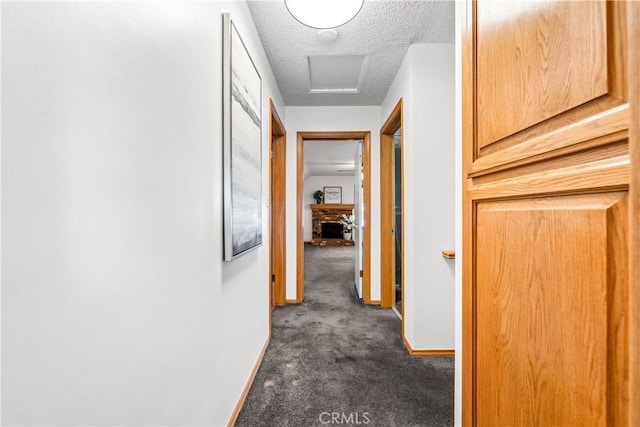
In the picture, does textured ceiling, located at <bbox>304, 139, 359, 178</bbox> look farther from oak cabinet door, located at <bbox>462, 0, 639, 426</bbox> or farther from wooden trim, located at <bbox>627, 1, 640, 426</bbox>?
wooden trim, located at <bbox>627, 1, 640, 426</bbox>

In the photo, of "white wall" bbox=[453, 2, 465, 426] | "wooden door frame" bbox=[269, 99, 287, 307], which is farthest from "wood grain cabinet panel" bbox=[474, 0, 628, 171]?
"wooden door frame" bbox=[269, 99, 287, 307]

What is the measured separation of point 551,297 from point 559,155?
10.8 inches

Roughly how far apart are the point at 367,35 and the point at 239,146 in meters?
1.36

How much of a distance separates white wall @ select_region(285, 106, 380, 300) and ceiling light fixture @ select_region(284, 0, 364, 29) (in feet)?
5.77

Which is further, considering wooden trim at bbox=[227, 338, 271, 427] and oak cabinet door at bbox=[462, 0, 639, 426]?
wooden trim at bbox=[227, 338, 271, 427]

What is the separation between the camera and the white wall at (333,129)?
11.4ft

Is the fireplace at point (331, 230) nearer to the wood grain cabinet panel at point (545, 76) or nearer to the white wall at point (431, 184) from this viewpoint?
the white wall at point (431, 184)

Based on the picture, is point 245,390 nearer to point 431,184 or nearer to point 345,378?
point 345,378

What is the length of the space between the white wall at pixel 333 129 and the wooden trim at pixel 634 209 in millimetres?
3052

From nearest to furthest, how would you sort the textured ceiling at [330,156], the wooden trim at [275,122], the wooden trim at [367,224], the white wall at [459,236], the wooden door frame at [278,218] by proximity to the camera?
the white wall at [459,236] < the wooden trim at [275,122] < the wooden door frame at [278,218] < the wooden trim at [367,224] < the textured ceiling at [330,156]

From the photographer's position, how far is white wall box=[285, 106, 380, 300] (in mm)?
3480

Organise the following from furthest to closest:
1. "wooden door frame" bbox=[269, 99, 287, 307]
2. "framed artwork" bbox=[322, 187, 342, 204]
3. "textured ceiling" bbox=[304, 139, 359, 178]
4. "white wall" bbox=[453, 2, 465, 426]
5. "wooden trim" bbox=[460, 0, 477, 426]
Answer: "framed artwork" bbox=[322, 187, 342, 204], "textured ceiling" bbox=[304, 139, 359, 178], "wooden door frame" bbox=[269, 99, 287, 307], "white wall" bbox=[453, 2, 465, 426], "wooden trim" bbox=[460, 0, 477, 426]

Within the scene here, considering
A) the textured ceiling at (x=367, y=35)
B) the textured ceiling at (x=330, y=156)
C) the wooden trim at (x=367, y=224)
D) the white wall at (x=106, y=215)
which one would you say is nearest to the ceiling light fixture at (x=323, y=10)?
the textured ceiling at (x=367, y=35)

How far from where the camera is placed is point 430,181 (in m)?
2.31
